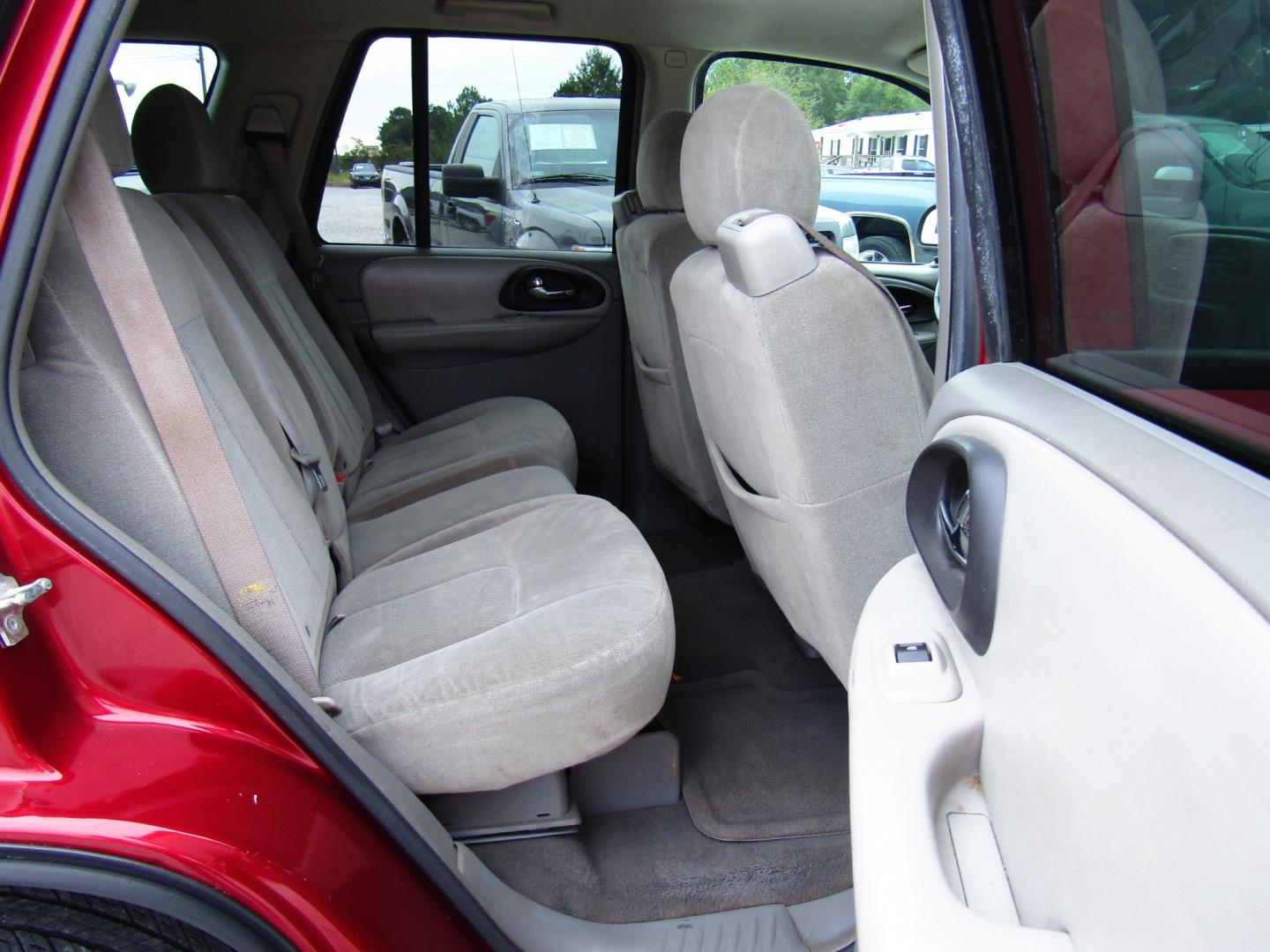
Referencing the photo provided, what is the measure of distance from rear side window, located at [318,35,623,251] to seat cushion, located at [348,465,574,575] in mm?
1061

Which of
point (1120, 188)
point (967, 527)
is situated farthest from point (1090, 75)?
point (967, 527)

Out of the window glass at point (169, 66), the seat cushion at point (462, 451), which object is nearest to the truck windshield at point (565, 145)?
the seat cushion at point (462, 451)

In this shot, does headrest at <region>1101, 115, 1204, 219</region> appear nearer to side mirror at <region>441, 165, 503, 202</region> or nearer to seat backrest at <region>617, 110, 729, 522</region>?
seat backrest at <region>617, 110, 729, 522</region>

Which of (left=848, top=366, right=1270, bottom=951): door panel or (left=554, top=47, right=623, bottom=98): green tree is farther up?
(left=554, top=47, right=623, bottom=98): green tree

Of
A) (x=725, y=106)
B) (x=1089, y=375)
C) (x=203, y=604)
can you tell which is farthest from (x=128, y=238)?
(x=1089, y=375)

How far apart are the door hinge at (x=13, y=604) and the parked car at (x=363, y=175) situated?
6.98 feet

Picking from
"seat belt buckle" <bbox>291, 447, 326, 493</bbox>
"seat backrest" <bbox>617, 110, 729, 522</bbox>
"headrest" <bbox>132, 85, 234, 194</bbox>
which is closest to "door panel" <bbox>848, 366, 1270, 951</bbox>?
"seat belt buckle" <bbox>291, 447, 326, 493</bbox>

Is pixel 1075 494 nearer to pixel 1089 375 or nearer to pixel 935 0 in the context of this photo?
pixel 1089 375

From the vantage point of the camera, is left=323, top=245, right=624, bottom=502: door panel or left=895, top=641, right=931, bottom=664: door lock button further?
left=323, top=245, right=624, bottom=502: door panel

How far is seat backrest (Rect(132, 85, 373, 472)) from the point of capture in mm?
1991

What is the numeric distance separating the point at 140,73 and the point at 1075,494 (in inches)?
93.9

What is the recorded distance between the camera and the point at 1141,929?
515 millimetres

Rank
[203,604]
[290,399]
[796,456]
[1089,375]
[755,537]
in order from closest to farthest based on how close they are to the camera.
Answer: [1089,375], [203,604], [796,456], [755,537], [290,399]

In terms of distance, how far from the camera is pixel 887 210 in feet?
9.07
